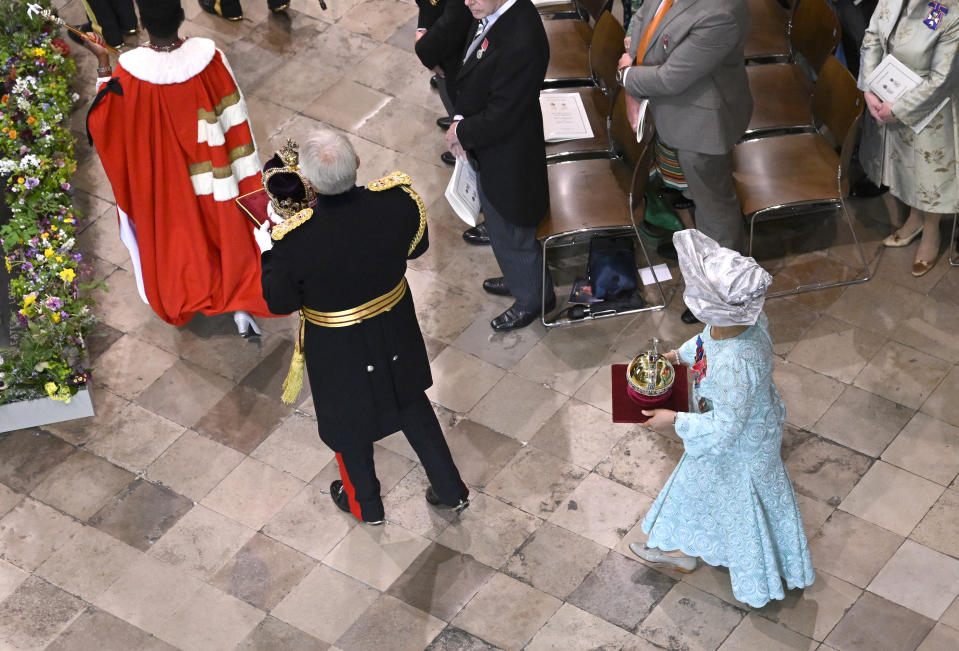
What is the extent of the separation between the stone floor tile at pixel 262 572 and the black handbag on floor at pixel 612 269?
210cm

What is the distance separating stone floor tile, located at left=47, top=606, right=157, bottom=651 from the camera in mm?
5336

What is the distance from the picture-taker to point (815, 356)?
246 inches

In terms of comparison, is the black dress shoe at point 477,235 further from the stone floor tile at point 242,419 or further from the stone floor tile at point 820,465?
the stone floor tile at point 820,465

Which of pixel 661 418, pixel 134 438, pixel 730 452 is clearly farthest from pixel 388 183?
pixel 134 438

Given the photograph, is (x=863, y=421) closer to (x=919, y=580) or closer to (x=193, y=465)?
(x=919, y=580)

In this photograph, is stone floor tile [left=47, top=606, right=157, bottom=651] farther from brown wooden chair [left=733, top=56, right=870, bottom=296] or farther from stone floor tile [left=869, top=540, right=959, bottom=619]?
brown wooden chair [left=733, top=56, right=870, bottom=296]

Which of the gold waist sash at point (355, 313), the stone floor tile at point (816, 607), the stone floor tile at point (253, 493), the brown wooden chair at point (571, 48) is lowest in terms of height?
the stone floor tile at point (816, 607)

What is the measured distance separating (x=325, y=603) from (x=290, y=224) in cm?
179

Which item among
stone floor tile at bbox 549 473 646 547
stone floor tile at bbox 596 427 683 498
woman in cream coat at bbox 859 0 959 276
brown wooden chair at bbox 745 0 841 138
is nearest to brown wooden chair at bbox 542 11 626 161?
brown wooden chair at bbox 745 0 841 138

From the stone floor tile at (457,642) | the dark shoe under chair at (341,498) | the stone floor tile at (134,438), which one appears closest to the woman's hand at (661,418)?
the stone floor tile at (457,642)

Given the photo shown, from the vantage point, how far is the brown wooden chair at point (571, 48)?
727 centimetres

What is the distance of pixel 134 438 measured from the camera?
6168 millimetres

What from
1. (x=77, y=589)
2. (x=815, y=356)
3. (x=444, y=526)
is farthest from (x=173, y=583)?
(x=815, y=356)

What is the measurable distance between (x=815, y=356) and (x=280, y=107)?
3.65m
